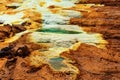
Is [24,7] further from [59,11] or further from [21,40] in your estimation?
[21,40]

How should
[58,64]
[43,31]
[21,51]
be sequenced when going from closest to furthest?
[58,64] → [21,51] → [43,31]

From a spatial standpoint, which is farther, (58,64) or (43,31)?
(43,31)

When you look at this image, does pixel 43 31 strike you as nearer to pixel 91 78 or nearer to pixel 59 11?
pixel 59 11

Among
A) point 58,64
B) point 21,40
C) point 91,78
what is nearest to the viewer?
point 91,78

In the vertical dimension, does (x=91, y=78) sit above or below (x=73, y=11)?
below

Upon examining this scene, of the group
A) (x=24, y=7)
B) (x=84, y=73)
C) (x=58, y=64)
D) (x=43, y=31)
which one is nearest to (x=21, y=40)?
(x=43, y=31)

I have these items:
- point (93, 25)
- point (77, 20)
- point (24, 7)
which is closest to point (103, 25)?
point (93, 25)
